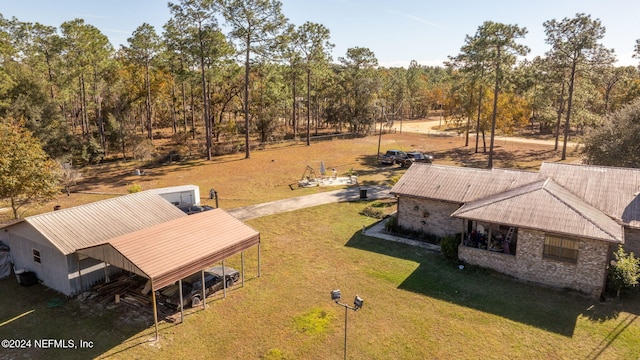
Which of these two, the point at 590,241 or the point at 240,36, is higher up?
the point at 240,36

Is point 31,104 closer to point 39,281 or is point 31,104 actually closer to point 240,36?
point 240,36

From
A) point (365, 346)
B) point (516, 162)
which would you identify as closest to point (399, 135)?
point (516, 162)

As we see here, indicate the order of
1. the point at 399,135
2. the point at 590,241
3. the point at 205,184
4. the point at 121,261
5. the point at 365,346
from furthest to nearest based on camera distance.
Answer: the point at 399,135
the point at 205,184
the point at 590,241
the point at 121,261
the point at 365,346

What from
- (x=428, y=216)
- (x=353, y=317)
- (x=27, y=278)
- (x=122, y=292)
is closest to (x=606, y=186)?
(x=428, y=216)

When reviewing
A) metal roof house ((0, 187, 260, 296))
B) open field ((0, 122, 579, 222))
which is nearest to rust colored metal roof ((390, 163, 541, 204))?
metal roof house ((0, 187, 260, 296))

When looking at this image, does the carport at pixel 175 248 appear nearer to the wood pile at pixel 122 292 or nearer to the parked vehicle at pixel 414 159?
the wood pile at pixel 122 292

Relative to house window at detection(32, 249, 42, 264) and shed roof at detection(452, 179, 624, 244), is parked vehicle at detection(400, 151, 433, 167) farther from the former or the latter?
house window at detection(32, 249, 42, 264)
